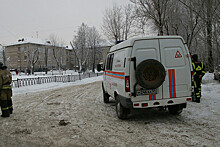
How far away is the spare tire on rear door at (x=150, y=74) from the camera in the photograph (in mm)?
4781

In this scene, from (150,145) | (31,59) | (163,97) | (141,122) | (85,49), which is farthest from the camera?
(31,59)

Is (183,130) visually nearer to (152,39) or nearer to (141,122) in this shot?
(141,122)

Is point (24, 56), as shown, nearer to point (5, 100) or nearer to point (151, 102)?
point (5, 100)

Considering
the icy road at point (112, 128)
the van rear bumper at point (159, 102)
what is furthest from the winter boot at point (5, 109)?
the van rear bumper at point (159, 102)

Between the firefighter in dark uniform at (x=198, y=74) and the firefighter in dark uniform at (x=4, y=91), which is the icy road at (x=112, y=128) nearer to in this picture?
the firefighter in dark uniform at (x=4, y=91)

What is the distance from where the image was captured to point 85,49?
1596 inches

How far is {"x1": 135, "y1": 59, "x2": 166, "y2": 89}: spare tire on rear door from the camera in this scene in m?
4.78

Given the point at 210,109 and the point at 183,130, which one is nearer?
the point at 183,130

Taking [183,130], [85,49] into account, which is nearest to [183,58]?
[183,130]

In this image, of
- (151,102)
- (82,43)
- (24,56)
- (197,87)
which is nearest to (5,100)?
(151,102)

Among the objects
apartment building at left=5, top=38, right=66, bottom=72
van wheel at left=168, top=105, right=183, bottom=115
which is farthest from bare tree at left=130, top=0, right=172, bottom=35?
apartment building at left=5, top=38, right=66, bottom=72

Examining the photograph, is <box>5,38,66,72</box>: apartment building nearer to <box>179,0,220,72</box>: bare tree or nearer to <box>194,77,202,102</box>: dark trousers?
<box>179,0,220,72</box>: bare tree

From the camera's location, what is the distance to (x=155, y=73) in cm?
489

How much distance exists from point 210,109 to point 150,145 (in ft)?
12.8
